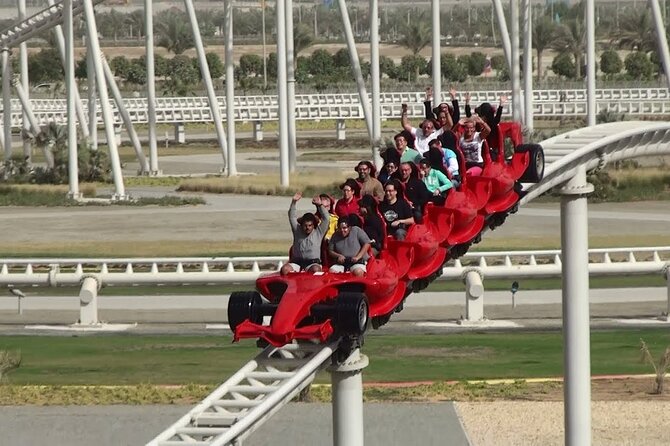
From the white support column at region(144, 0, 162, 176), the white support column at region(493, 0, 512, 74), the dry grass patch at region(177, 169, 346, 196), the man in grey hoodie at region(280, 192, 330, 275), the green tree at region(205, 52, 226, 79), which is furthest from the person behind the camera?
the green tree at region(205, 52, 226, 79)

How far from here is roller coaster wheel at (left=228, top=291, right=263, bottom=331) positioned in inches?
698

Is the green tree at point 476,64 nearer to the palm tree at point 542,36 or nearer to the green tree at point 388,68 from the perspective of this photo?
the palm tree at point 542,36

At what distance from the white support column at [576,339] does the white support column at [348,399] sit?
532 cm

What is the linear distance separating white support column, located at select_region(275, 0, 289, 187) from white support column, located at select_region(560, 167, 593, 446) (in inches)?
1668

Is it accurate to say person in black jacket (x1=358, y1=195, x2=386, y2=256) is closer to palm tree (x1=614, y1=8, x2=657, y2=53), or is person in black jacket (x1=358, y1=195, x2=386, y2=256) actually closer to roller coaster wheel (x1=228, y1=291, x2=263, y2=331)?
roller coaster wheel (x1=228, y1=291, x2=263, y2=331)

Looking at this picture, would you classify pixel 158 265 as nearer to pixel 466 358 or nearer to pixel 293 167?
pixel 466 358

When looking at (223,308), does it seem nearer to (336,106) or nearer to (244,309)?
(244,309)

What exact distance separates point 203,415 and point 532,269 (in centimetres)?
2170

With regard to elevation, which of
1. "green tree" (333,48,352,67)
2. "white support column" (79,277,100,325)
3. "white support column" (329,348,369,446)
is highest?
"green tree" (333,48,352,67)

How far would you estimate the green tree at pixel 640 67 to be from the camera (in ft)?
455

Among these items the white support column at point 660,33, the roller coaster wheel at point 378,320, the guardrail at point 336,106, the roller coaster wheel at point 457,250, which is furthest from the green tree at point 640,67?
the roller coaster wheel at point 378,320

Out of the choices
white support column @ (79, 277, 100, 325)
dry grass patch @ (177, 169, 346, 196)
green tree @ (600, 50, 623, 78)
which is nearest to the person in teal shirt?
white support column @ (79, 277, 100, 325)

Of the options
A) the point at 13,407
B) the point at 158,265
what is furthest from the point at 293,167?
the point at 13,407

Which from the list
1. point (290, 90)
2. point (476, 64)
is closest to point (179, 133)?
point (290, 90)
